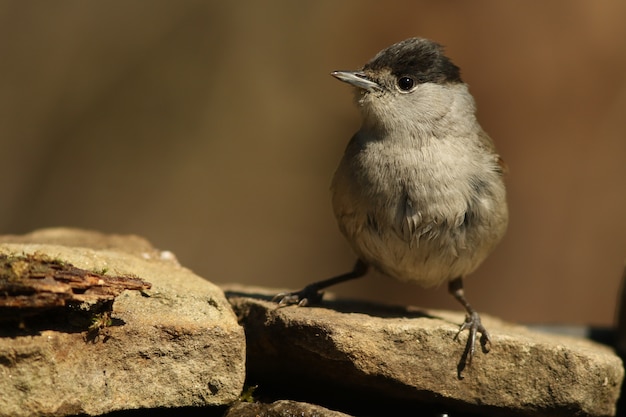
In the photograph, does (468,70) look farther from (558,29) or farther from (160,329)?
(160,329)

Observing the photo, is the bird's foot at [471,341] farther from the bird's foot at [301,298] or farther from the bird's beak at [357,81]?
the bird's beak at [357,81]

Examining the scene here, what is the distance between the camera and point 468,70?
8414mm

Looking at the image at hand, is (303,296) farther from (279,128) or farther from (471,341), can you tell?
(279,128)

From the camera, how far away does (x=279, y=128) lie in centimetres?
895

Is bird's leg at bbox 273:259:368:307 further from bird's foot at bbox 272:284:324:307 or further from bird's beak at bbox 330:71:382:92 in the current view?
bird's beak at bbox 330:71:382:92

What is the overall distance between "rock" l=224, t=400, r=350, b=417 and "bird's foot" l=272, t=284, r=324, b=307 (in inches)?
35.2

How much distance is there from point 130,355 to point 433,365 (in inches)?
59.1

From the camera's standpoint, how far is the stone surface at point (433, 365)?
4.08 m

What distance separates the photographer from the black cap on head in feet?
16.0

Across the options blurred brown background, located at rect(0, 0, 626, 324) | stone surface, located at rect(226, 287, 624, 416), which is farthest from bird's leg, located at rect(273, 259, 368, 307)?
blurred brown background, located at rect(0, 0, 626, 324)

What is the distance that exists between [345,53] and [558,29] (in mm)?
2121

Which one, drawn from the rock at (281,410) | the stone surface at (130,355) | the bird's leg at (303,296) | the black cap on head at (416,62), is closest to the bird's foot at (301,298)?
the bird's leg at (303,296)

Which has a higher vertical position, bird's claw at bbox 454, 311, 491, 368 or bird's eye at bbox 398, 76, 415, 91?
bird's eye at bbox 398, 76, 415, 91

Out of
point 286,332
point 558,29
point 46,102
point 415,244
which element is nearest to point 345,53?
point 558,29
